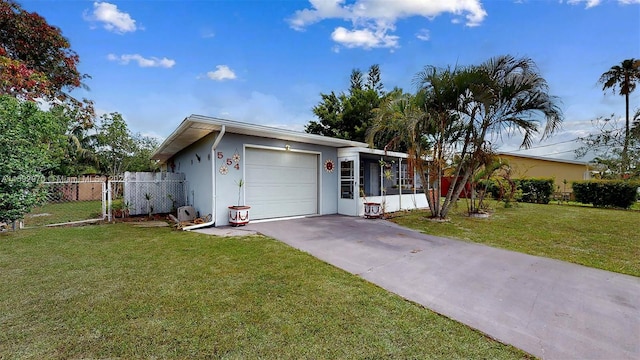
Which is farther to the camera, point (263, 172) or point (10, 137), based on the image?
point (263, 172)

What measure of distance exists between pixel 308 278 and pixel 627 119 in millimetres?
20828

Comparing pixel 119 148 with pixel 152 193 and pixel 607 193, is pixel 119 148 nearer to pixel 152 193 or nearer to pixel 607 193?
pixel 152 193

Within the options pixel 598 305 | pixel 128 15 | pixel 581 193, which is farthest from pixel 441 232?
pixel 581 193

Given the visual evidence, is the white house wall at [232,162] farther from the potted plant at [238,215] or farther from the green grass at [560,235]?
the green grass at [560,235]

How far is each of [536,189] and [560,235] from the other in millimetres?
9698

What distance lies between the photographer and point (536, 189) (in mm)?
14203

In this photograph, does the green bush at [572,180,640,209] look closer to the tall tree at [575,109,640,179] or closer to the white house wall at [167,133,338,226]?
the tall tree at [575,109,640,179]

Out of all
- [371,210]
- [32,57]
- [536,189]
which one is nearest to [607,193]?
[536,189]

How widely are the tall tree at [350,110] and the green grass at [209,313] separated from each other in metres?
14.8

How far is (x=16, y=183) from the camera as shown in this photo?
5.82 m

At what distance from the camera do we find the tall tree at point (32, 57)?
24.7 feet

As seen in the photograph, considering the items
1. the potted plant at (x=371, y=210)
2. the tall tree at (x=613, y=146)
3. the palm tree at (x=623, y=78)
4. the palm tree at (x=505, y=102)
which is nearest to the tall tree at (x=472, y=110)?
the palm tree at (x=505, y=102)

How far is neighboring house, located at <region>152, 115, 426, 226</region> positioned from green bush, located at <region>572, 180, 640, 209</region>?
30.8 ft

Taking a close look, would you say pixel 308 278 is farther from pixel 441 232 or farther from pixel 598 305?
pixel 441 232
